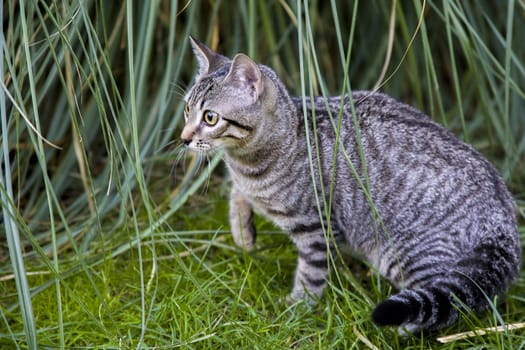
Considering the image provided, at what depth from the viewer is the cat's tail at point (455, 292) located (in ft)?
7.55

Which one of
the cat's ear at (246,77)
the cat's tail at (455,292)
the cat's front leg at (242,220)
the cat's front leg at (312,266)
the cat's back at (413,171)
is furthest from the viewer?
the cat's front leg at (242,220)

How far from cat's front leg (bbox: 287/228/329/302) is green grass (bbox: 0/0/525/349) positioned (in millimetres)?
64

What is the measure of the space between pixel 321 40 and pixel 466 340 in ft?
7.46

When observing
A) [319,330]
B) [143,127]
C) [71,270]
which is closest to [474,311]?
[319,330]

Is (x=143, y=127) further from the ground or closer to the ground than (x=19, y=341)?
further from the ground

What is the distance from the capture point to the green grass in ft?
8.38

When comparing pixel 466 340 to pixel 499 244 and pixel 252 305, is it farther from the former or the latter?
pixel 252 305

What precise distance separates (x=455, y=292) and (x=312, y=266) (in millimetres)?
652

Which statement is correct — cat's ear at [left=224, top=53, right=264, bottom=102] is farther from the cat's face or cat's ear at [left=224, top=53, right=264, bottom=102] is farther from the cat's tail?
the cat's tail

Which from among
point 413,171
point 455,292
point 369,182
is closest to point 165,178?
point 369,182

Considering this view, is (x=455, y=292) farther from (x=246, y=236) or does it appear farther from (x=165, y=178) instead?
(x=165, y=178)

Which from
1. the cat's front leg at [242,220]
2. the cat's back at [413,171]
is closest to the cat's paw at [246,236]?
the cat's front leg at [242,220]

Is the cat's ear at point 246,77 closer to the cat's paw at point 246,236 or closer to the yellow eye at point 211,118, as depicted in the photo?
the yellow eye at point 211,118

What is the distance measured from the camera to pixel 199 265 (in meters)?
3.12
